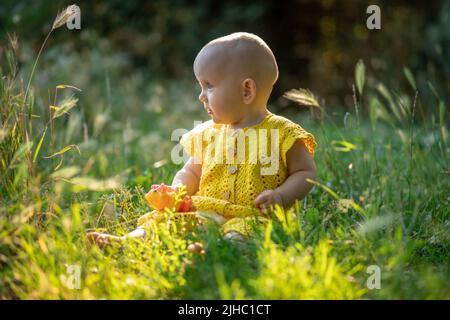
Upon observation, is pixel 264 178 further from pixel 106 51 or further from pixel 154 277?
pixel 106 51

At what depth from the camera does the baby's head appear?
2.61 meters

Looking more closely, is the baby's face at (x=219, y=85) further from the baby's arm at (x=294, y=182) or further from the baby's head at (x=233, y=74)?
the baby's arm at (x=294, y=182)

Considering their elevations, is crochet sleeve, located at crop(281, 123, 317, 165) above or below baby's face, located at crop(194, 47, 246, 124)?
below

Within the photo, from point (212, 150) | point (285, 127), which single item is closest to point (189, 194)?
point (212, 150)

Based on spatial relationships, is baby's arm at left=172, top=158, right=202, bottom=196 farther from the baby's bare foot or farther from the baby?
the baby's bare foot

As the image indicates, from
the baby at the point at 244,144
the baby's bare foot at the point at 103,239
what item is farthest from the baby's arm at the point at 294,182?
the baby's bare foot at the point at 103,239

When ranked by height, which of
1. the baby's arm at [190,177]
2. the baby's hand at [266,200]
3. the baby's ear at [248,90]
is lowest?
the baby's hand at [266,200]

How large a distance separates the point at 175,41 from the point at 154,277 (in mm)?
6609

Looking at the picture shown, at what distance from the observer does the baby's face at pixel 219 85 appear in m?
2.61

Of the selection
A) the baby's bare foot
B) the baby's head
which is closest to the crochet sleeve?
the baby's head

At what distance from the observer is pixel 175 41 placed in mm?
8414

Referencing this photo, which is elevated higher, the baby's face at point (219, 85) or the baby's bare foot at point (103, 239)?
the baby's face at point (219, 85)

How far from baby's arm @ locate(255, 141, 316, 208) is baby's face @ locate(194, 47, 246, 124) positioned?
29cm

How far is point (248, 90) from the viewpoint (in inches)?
105
